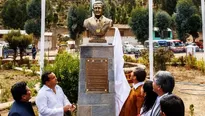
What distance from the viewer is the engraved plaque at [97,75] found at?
208 inches

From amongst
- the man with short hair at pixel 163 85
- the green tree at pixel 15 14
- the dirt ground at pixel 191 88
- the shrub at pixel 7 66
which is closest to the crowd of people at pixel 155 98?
the man with short hair at pixel 163 85

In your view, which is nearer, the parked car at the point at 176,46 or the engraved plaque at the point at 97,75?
the engraved plaque at the point at 97,75

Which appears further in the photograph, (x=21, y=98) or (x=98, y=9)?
(x=98, y=9)

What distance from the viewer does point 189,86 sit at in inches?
445

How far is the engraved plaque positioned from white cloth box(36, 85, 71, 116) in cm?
130

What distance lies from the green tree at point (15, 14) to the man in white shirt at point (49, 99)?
3519 centimetres

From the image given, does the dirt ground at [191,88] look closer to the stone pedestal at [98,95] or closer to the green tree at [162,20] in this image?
the stone pedestal at [98,95]

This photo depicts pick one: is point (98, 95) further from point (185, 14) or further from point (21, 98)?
point (185, 14)

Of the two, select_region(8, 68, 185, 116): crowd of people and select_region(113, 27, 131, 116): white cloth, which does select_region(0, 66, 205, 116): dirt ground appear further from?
select_region(8, 68, 185, 116): crowd of people

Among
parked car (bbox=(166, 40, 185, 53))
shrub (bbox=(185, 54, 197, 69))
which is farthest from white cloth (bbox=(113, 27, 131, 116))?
parked car (bbox=(166, 40, 185, 53))

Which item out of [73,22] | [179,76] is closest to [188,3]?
[73,22]

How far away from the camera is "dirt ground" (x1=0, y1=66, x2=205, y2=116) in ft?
27.1

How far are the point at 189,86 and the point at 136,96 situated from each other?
25.0ft

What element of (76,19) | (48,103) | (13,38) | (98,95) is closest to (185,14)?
(76,19)
